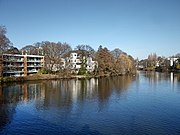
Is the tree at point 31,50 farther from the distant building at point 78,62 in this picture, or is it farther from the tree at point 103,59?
the tree at point 103,59

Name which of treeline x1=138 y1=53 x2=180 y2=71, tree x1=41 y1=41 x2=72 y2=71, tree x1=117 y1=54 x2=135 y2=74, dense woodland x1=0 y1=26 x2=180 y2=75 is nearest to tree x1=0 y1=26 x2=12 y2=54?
dense woodland x1=0 y1=26 x2=180 y2=75

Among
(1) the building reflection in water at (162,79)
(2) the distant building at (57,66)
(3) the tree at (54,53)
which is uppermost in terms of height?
(3) the tree at (54,53)

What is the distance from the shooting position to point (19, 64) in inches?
2349

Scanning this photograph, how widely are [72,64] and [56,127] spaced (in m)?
53.6

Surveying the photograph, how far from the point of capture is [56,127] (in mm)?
18062

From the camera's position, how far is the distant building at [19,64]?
52.1m

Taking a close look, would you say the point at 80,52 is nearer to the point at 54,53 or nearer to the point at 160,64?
the point at 54,53

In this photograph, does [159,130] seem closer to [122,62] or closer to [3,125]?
[3,125]

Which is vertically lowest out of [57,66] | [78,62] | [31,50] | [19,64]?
[57,66]

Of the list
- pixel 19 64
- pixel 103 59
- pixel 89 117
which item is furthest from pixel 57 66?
pixel 89 117

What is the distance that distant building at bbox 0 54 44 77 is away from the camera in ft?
171

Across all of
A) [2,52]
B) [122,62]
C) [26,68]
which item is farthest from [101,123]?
[122,62]

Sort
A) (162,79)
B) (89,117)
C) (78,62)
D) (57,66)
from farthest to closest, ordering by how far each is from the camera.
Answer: (78,62), (57,66), (162,79), (89,117)

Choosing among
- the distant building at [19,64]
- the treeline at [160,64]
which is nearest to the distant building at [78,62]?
the distant building at [19,64]
